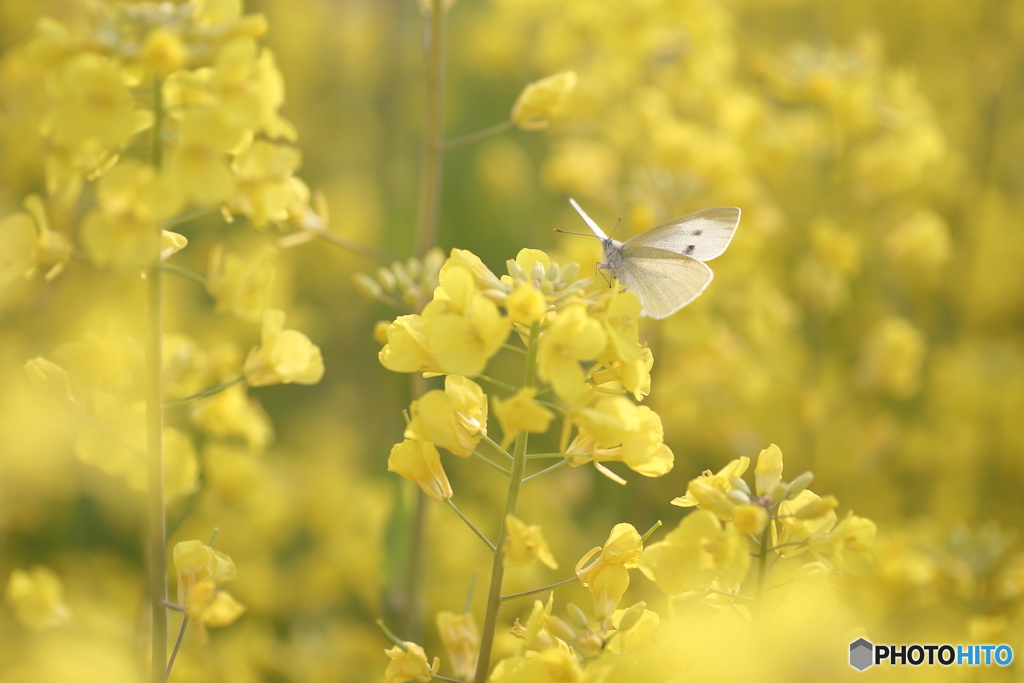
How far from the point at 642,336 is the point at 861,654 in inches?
73.8

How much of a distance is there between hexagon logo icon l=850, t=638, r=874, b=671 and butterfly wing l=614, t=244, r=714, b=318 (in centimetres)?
92

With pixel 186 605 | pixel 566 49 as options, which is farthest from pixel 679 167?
pixel 186 605

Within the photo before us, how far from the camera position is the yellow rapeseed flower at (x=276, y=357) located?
1705 mm

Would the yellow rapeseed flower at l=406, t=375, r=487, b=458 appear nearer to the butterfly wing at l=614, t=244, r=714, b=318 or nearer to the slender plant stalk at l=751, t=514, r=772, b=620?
the slender plant stalk at l=751, t=514, r=772, b=620

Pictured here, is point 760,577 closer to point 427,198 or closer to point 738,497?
point 738,497

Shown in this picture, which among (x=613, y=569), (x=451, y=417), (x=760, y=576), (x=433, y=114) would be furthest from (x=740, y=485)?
(x=433, y=114)

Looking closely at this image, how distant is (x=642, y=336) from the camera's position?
11.3ft

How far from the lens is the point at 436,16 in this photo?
2398 mm

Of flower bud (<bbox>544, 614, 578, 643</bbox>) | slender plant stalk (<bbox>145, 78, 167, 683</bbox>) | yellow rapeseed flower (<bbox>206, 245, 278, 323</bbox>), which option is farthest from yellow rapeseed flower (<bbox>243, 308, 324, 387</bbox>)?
flower bud (<bbox>544, 614, 578, 643</bbox>)

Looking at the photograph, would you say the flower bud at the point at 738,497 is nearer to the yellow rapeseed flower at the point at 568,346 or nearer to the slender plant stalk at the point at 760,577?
the slender plant stalk at the point at 760,577

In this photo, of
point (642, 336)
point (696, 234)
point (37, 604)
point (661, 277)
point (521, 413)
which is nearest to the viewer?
point (521, 413)

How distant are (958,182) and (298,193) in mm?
4753

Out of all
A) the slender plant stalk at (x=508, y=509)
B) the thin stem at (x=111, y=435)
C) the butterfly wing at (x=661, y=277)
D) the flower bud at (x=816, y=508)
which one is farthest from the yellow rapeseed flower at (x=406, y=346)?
the butterfly wing at (x=661, y=277)

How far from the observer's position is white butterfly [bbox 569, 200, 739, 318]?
209 cm
